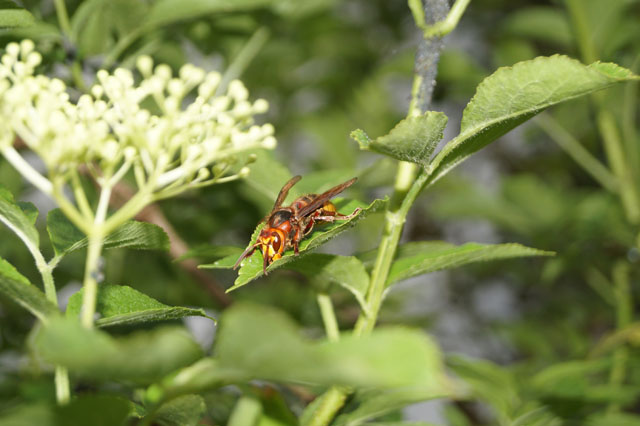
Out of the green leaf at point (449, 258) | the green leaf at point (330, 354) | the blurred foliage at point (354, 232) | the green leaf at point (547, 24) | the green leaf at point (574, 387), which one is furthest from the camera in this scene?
the green leaf at point (547, 24)

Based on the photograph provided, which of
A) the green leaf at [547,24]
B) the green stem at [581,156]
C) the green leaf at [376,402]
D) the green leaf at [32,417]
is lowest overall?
the green leaf at [32,417]

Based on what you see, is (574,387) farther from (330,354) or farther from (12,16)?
(12,16)

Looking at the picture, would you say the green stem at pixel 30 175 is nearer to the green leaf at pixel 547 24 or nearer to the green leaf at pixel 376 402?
the green leaf at pixel 376 402

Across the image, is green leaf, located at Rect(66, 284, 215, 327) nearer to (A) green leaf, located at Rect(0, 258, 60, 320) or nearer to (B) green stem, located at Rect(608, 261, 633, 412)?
(A) green leaf, located at Rect(0, 258, 60, 320)

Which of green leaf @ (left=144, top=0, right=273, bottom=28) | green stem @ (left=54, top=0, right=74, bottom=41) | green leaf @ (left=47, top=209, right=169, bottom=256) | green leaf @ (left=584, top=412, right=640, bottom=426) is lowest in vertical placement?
green leaf @ (left=584, top=412, right=640, bottom=426)

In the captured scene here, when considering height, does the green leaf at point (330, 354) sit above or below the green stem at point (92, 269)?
below

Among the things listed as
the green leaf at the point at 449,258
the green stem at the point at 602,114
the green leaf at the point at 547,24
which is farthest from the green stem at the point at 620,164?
the green leaf at the point at 449,258

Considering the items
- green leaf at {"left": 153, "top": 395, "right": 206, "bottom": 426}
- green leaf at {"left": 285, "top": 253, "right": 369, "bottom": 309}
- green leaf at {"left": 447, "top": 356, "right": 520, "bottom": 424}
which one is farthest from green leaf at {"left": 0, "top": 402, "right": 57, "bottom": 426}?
green leaf at {"left": 447, "top": 356, "right": 520, "bottom": 424}

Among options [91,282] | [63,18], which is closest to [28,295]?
[91,282]
